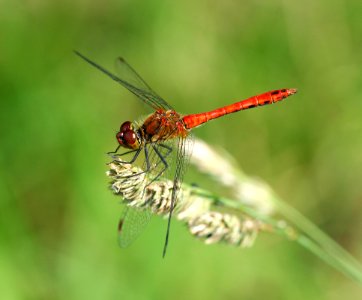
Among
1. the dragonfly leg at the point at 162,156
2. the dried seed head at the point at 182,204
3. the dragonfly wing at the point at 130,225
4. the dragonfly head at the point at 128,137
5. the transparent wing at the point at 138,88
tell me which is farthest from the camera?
the transparent wing at the point at 138,88

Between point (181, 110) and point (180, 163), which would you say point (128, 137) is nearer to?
point (180, 163)

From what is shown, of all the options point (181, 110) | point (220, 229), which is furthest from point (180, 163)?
point (181, 110)

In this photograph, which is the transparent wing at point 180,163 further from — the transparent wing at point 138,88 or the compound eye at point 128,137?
the transparent wing at point 138,88

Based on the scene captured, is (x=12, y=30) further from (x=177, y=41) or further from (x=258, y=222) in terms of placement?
(x=258, y=222)

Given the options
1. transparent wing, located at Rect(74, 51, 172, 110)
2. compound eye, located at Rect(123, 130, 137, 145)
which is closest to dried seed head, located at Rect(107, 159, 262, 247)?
compound eye, located at Rect(123, 130, 137, 145)

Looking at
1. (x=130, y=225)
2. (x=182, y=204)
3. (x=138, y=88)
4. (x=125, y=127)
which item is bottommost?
(x=130, y=225)

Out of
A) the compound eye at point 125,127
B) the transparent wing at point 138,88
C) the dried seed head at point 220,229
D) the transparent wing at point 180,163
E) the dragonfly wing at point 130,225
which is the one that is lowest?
the dragonfly wing at point 130,225

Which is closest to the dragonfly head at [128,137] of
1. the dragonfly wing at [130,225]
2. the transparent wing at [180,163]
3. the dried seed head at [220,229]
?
the transparent wing at [180,163]
